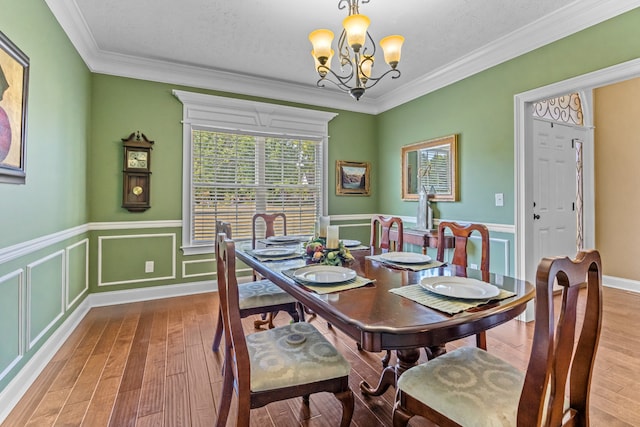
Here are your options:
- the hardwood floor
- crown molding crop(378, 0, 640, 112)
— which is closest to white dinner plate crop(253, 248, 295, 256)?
the hardwood floor

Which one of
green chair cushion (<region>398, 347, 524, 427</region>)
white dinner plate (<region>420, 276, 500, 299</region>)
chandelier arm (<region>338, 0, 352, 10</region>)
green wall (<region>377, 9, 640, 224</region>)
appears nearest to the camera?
green chair cushion (<region>398, 347, 524, 427</region>)

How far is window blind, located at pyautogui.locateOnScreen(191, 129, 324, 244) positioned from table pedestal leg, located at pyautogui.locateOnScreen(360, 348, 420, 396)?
2664mm

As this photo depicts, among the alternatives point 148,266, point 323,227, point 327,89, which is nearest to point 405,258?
point 323,227

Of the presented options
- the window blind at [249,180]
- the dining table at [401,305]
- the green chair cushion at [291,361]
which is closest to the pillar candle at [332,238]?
the dining table at [401,305]

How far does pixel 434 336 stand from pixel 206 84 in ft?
12.4

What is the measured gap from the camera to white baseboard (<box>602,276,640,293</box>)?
379 centimetres

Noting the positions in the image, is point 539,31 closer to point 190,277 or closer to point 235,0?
point 235,0

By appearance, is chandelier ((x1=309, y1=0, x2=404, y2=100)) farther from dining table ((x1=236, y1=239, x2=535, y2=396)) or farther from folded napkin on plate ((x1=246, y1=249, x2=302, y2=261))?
dining table ((x1=236, y1=239, x2=535, y2=396))

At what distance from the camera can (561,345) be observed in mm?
902

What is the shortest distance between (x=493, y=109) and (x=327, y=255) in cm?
254

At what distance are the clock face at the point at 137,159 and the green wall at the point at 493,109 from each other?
3.23 metres

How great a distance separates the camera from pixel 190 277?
3.82 meters

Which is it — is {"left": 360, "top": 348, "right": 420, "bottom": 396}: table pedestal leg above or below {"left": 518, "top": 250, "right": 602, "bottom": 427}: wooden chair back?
below

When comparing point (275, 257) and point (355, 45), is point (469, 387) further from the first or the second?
point (355, 45)
